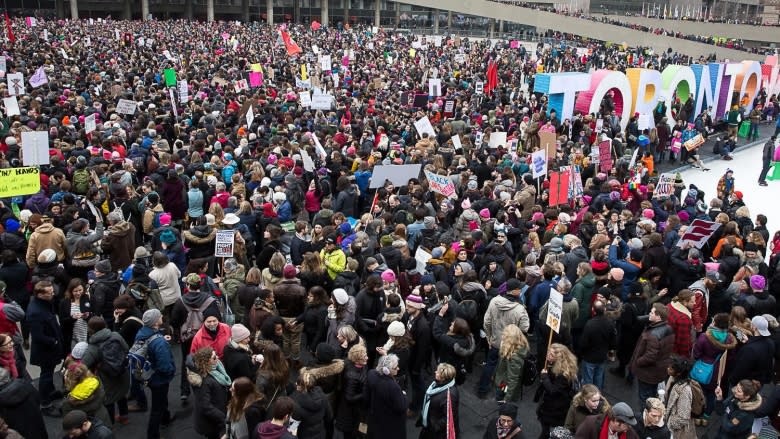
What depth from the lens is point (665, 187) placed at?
12141 millimetres

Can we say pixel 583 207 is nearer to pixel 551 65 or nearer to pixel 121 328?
pixel 121 328

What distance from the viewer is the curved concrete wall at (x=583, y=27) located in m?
48.6

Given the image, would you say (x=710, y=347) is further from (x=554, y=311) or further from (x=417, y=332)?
(x=417, y=332)

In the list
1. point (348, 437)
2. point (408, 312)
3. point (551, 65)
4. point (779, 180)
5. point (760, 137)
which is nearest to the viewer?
point (348, 437)

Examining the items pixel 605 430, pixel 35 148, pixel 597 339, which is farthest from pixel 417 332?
pixel 35 148

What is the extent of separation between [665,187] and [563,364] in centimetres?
730

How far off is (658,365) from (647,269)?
267cm

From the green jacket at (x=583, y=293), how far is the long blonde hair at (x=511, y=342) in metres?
1.49

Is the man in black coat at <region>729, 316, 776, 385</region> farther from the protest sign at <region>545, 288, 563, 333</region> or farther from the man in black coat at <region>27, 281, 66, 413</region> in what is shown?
the man in black coat at <region>27, 281, 66, 413</region>

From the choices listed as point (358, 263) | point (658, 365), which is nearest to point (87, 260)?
point (358, 263)

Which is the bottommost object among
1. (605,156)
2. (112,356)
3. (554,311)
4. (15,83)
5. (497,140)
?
(112,356)

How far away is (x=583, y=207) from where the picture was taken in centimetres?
1207

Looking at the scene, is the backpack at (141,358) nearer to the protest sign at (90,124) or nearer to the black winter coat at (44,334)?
the black winter coat at (44,334)

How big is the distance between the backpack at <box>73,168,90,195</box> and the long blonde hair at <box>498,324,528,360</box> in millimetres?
8033
